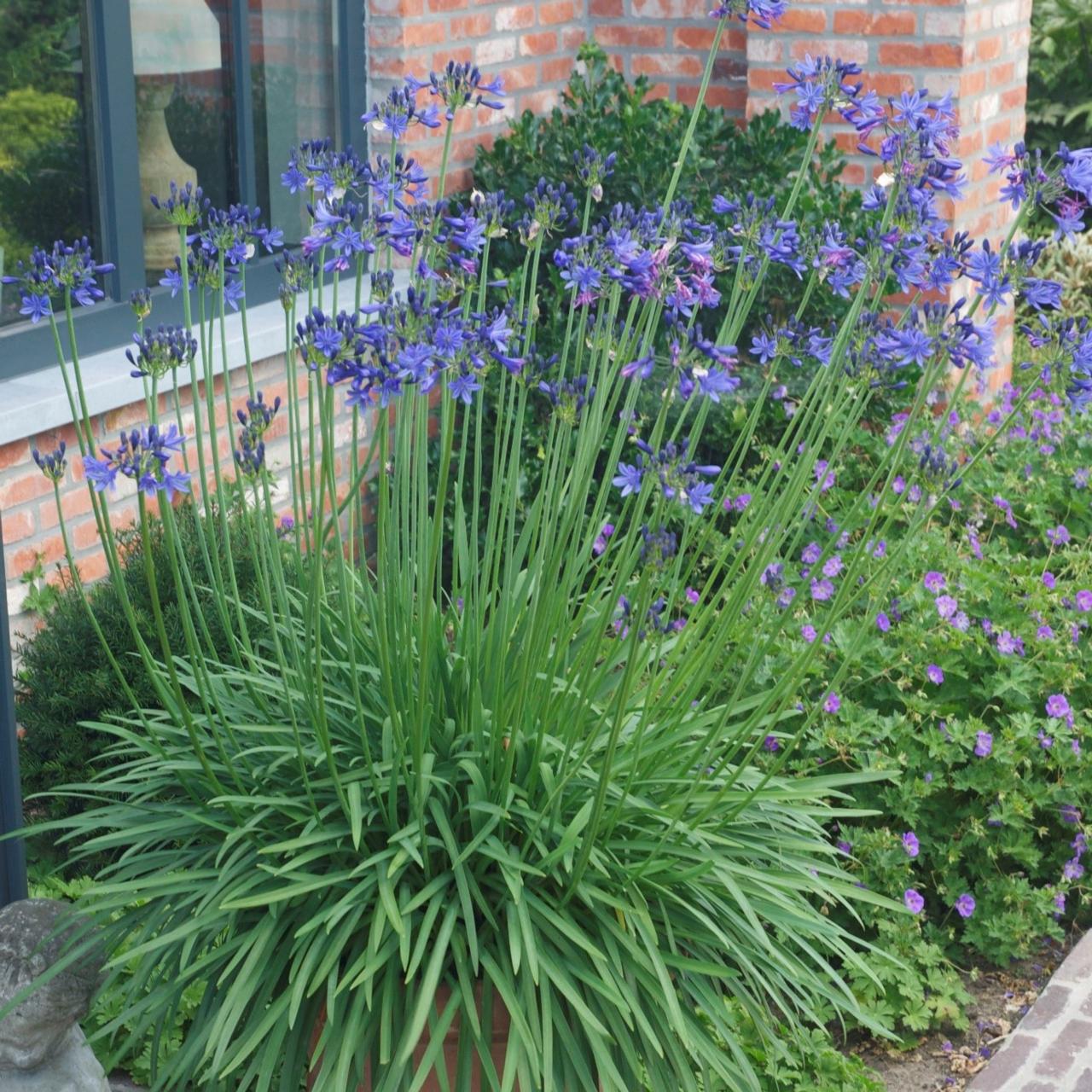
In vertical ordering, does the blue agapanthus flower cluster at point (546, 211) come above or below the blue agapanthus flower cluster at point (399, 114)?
below

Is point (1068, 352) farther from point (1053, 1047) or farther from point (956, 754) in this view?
point (1053, 1047)

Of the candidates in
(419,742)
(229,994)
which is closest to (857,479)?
(419,742)

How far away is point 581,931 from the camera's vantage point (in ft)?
8.07

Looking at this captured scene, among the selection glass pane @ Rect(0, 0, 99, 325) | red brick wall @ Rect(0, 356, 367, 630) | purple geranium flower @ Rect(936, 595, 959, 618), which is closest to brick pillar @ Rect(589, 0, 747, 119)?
red brick wall @ Rect(0, 356, 367, 630)

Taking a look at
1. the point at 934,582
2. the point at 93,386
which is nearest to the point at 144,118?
the point at 93,386

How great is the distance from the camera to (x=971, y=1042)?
342 cm

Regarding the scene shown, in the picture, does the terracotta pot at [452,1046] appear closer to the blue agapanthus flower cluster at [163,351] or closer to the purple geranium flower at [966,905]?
the blue agapanthus flower cluster at [163,351]

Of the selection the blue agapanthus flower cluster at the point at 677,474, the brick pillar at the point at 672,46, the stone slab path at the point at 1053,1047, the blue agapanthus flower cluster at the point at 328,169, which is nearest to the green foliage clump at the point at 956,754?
the stone slab path at the point at 1053,1047

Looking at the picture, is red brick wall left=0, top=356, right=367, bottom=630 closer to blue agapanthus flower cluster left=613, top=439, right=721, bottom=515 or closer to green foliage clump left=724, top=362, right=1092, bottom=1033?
green foliage clump left=724, top=362, right=1092, bottom=1033

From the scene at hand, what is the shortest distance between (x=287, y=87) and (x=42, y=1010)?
3.33 metres

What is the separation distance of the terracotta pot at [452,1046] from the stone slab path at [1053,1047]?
1156mm

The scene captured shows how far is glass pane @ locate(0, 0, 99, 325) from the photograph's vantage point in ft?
13.4

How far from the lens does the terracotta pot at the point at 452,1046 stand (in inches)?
98.6

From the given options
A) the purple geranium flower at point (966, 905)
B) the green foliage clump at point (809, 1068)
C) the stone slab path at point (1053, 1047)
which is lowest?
the stone slab path at point (1053, 1047)
